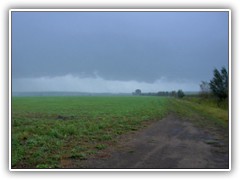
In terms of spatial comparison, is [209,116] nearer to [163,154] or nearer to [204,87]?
[204,87]

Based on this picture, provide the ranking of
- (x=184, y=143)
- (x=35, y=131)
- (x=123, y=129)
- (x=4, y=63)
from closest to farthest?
(x=4, y=63) < (x=184, y=143) < (x=35, y=131) < (x=123, y=129)

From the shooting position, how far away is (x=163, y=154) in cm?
775

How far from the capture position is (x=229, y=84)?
22.6 feet

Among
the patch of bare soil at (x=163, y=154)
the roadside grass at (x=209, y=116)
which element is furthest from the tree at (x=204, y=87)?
the patch of bare soil at (x=163, y=154)

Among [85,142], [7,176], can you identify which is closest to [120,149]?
[85,142]

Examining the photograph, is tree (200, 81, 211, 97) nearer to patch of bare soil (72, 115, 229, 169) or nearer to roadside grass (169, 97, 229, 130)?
roadside grass (169, 97, 229, 130)

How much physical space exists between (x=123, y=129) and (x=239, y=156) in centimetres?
633

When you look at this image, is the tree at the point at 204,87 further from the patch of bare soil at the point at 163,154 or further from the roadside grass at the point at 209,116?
the patch of bare soil at the point at 163,154

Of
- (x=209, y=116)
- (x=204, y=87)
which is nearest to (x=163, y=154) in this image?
(x=204, y=87)

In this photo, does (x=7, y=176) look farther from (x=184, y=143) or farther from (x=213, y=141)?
(x=213, y=141)

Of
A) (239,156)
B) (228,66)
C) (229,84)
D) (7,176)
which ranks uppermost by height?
(228,66)

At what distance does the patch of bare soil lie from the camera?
22.3 feet

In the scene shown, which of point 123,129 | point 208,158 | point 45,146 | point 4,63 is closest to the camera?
point 4,63

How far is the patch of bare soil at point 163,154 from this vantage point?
680 centimetres
